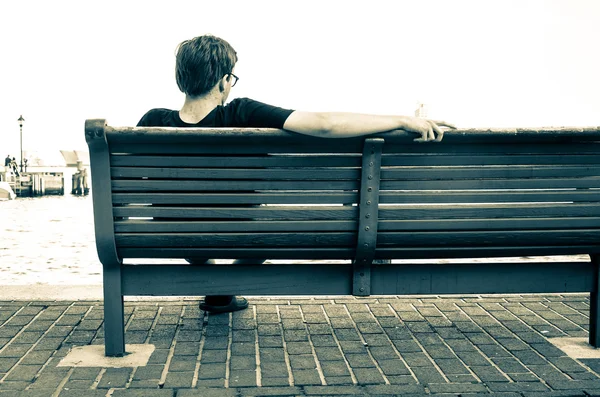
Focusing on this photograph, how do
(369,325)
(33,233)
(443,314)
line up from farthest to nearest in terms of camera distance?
(33,233), (443,314), (369,325)

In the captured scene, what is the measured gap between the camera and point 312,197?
9.95 ft

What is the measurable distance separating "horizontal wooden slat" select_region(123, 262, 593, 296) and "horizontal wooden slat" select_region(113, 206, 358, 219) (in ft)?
0.95

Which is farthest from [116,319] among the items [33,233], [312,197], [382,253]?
[33,233]

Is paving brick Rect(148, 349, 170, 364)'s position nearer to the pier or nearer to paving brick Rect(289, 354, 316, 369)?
paving brick Rect(289, 354, 316, 369)

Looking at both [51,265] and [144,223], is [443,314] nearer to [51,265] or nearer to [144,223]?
[144,223]

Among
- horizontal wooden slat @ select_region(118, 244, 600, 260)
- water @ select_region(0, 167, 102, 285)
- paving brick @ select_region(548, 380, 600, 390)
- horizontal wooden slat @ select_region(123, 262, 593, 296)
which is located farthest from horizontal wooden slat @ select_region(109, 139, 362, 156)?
water @ select_region(0, 167, 102, 285)

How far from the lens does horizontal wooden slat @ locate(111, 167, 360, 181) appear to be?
117 inches

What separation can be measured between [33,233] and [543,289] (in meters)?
8.99

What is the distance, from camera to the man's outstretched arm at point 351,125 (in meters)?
2.88

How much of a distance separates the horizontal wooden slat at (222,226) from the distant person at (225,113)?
404mm

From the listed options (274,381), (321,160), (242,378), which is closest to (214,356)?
(242,378)

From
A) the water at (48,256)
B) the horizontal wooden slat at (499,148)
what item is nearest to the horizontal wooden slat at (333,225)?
the horizontal wooden slat at (499,148)

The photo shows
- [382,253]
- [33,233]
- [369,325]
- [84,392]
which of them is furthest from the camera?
[33,233]

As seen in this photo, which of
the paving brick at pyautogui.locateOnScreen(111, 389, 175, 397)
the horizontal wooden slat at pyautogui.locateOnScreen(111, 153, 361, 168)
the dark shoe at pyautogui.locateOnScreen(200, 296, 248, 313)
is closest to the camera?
the paving brick at pyautogui.locateOnScreen(111, 389, 175, 397)
